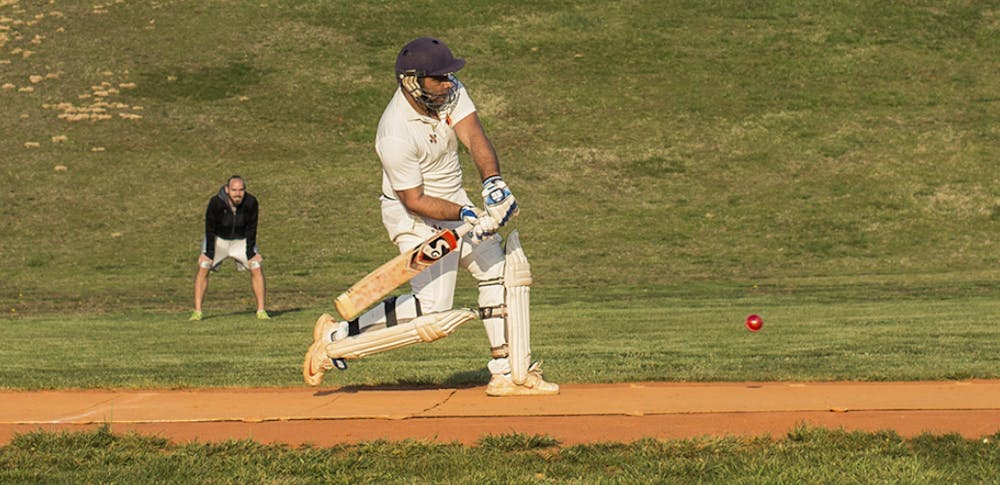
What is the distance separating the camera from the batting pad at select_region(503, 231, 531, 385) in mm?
9133

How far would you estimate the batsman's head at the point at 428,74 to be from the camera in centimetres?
888

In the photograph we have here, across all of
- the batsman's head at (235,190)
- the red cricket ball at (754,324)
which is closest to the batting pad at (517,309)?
the red cricket ball at (754,324)

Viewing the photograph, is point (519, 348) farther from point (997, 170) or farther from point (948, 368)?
point (997, 170)

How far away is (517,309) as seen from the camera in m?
9.16

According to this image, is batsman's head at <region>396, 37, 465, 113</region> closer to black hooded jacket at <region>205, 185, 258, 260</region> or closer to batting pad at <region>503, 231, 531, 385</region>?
batting pad at <region>503, 231, 531, 385</region>

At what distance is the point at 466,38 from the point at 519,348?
36905 mm

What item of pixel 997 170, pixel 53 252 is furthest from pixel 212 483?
pixel 997 170

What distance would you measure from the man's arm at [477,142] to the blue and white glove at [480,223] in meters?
0.29

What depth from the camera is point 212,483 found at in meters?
6.60

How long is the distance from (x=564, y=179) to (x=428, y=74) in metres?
27.8

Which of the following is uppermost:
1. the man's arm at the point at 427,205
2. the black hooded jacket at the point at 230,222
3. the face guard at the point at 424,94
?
the face guard at the point at 424,94

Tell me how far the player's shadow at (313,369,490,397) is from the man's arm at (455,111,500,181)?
80.2 inches

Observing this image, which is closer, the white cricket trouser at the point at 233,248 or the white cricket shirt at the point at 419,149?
the white cricket shirt at the point at 419,149

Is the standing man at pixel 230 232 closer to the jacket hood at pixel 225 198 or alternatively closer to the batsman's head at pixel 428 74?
the jacket hood at pixel 225 198
